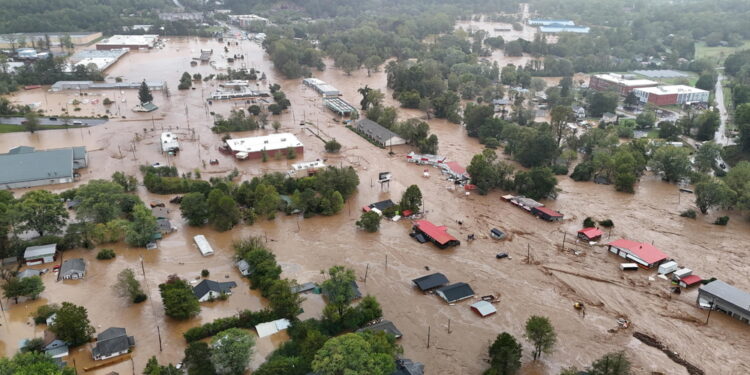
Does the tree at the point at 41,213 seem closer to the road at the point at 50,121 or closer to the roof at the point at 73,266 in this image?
the roof at the point at 73,266

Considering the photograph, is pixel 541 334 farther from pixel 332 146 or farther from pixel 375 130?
pixel 375 130

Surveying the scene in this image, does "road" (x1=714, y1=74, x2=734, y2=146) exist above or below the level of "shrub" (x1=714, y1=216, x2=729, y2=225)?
above

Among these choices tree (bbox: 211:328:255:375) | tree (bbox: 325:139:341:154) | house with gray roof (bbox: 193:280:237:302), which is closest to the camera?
tree (bbox: 211:328:255:375)

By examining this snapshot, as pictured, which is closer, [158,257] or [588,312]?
[588,312]

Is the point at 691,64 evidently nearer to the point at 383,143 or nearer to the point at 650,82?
the point at 650,82

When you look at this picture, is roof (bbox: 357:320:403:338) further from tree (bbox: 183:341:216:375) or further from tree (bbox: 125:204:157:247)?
tree (bbox: 125:204:157:247)

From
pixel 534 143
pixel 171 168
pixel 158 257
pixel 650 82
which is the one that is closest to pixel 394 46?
pixel 650 82

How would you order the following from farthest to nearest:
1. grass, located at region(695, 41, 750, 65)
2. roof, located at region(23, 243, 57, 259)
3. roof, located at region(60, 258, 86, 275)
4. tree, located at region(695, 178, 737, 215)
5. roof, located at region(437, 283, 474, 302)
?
grass, located at region(695, 41, 750, 65) → tree, located at region(695, 178, 737, 215) → roof, located at region(23, 243, 57, 259) → roof, located at region(60, 258, 86, 275) → roof, located at region(437, 283, 474, 302)

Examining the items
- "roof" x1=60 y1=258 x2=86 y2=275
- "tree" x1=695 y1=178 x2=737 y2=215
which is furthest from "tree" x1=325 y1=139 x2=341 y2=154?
"tree" x1=695 y1=178 x2=737 y2=215
